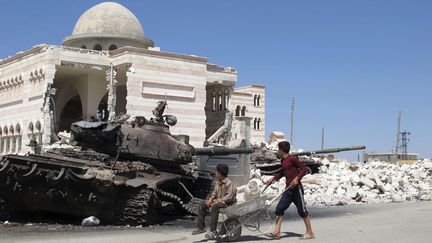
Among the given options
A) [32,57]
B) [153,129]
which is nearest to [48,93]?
[32,57]

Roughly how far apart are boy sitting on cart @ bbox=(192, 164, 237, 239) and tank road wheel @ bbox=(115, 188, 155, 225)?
246cm

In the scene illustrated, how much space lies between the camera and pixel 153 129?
15133mm

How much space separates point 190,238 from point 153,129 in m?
5.19

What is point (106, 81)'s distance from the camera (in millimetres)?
45219

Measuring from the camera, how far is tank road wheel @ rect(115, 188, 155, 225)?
12250 millimetres

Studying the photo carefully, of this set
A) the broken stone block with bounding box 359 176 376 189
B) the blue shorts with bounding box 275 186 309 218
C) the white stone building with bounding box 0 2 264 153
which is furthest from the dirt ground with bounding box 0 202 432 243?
the white stone building with bounding box 0 2 264 153

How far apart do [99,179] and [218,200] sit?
10.2ft

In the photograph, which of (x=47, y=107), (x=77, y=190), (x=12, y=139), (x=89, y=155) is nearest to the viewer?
(x=77, y=190)

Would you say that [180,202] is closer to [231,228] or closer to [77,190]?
[77,190]

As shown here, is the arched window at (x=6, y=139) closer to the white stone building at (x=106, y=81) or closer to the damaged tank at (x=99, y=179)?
the white stone building at (x=106, y=81)

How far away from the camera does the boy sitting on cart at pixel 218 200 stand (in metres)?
9.64

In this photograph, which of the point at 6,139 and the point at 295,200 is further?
the point at 6,139

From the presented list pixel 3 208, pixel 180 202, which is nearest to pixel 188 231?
pixel 180 202

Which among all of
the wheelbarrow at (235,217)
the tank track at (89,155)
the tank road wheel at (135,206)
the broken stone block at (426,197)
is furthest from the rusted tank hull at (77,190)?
the broken stone block at (426,197)
